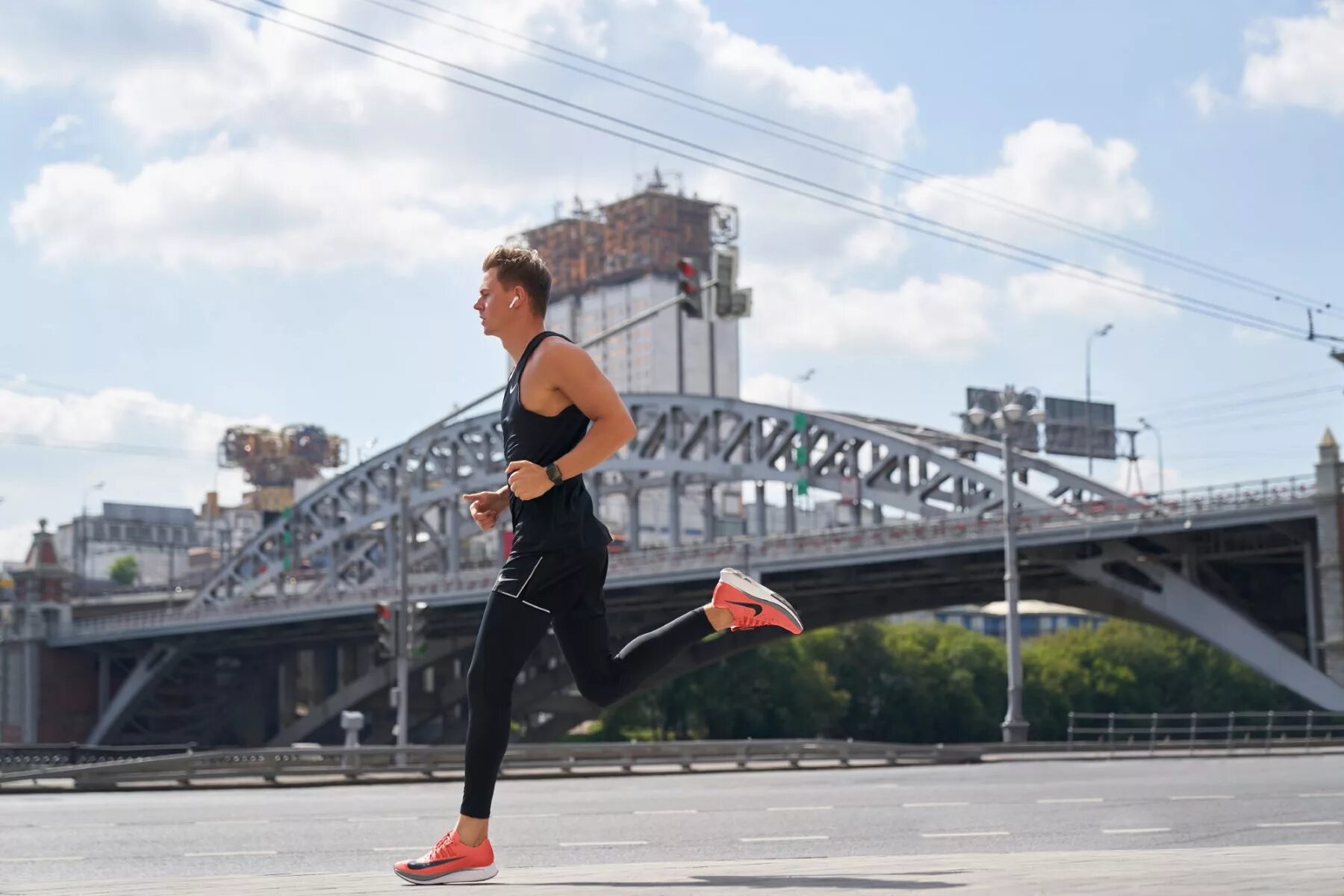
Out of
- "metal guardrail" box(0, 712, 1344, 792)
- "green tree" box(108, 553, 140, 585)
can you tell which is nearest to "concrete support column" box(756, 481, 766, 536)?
"metal guardrail" box(0, 712, 1344, 792)

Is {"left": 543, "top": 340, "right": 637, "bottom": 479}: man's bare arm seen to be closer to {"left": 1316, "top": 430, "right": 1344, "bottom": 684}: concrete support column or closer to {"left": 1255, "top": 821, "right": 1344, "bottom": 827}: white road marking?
{"left": 1255, "top": 821, "right": 1344, "bottom": 827}: white road marking

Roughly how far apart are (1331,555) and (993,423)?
22.4 m

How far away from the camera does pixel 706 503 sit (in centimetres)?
7419

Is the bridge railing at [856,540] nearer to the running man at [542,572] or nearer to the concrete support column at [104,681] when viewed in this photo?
the concrete support column at [104,681]

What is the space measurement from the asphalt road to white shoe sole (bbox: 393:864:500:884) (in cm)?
30

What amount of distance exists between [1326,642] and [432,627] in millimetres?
35504

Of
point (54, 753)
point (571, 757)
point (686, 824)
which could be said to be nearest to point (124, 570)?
point (54, 753)

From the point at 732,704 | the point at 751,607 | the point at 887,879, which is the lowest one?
the point at 732,704

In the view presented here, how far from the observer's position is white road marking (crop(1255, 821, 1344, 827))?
10.5 meters

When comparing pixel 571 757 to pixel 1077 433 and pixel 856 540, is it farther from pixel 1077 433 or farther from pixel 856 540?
pixel 1077 433

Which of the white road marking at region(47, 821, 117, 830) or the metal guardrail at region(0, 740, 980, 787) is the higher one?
the white road marking at region(47, 821, 117, 830)

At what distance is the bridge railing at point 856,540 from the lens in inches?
1766

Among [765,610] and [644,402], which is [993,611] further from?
[765,610]

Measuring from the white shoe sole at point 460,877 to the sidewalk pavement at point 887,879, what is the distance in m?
0.04
